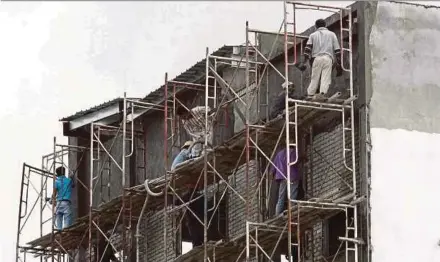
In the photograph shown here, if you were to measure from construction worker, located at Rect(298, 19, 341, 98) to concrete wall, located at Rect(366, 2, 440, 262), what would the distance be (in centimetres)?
75

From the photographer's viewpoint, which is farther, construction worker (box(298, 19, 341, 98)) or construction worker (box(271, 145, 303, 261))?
construction worker (box(271, 145, 303, 261))

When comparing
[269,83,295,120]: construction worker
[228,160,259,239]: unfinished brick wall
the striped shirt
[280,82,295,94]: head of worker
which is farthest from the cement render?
[228,160,259,239]: unfinished brick wall

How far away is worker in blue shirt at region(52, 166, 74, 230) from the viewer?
4512 centimetres

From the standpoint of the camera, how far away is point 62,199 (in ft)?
149

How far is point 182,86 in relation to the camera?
41469 mm

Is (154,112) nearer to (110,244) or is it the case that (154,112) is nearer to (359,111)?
(110,244)

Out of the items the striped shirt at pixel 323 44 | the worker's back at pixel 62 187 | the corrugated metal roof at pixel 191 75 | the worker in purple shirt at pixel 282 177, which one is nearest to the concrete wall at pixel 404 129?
the striped shirt at pixel 323 44

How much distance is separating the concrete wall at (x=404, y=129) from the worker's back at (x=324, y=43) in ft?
2.46

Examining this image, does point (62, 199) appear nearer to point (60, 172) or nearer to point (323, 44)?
point (60, 172)

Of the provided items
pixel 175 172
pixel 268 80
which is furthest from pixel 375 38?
pixel 175 172

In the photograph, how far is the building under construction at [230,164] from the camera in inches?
1388

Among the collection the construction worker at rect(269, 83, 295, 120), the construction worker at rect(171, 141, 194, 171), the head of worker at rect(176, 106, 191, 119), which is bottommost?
the construction worker at rect(171, 141, 194, 171)

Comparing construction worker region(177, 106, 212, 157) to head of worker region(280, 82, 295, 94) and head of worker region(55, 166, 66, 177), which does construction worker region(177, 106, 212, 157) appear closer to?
head of worker region(280, 82, 295, 94)

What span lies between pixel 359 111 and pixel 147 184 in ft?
24.5
